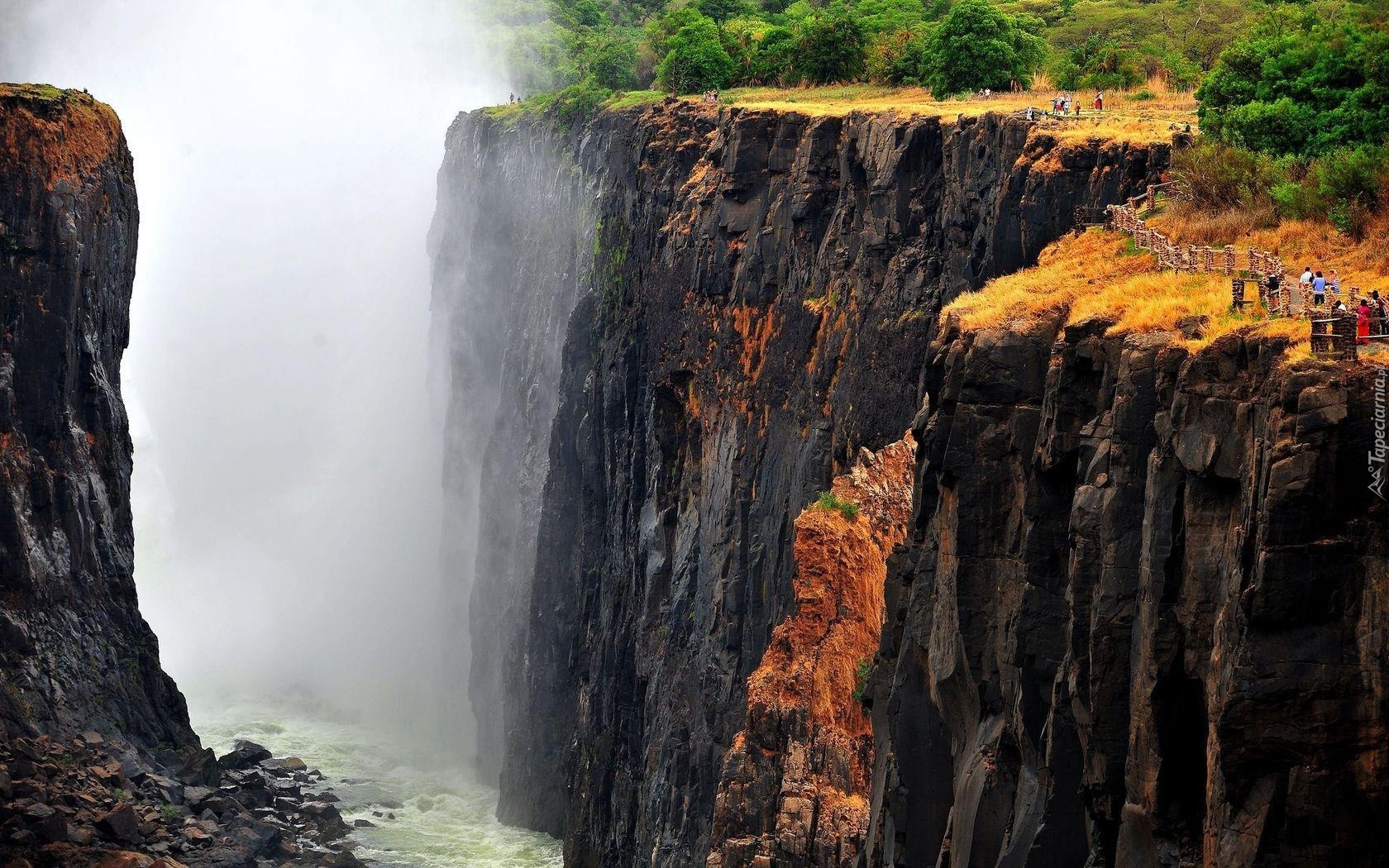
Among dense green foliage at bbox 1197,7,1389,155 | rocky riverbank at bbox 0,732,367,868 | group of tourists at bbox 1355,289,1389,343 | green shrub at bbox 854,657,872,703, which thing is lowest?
rocky riverbank at bbox 0,732,367,868

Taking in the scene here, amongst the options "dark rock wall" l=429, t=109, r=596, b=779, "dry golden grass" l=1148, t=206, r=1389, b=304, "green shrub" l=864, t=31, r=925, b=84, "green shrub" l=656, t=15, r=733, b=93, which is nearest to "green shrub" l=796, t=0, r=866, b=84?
"green shrub" l=864, t=31, r=925, b=84

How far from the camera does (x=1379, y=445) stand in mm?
20484

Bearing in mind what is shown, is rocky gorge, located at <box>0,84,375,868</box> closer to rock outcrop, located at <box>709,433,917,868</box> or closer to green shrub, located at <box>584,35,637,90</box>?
rock outcrop, located at <box>709,433,917,868</box>

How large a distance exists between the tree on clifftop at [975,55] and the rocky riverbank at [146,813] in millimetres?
37029

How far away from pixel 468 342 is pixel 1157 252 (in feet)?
253

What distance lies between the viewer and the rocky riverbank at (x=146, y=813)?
58.5 m

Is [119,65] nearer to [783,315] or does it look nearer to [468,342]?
[468,342]

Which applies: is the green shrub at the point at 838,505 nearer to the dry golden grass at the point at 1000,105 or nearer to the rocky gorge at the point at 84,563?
the dry golden grass at the point at 1000,105

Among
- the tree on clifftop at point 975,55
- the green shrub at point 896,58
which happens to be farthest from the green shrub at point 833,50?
the tree on clifftop at point 975,55

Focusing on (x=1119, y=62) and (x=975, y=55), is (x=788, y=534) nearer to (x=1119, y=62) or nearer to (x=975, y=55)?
(x=1119, y=62)

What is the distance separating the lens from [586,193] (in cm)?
7988

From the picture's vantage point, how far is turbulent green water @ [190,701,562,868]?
75125 millimetres

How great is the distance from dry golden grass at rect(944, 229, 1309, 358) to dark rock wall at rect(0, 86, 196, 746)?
45.5 m

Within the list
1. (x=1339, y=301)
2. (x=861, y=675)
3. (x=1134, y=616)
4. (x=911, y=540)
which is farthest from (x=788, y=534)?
(x=1339, y=301)
